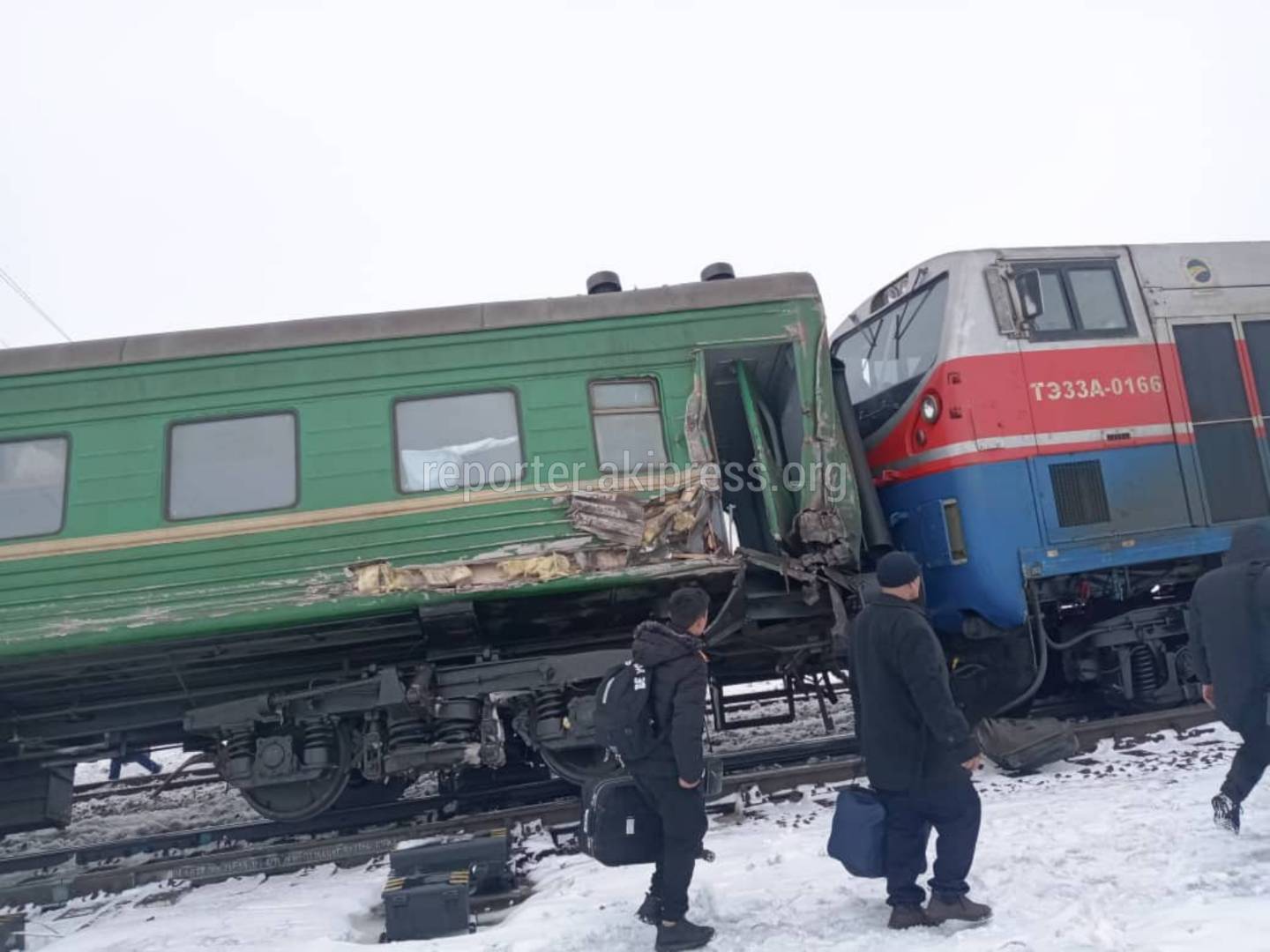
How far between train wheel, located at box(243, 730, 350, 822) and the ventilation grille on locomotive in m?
5.67

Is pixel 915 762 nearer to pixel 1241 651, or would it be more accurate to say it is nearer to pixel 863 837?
pixel 863 837

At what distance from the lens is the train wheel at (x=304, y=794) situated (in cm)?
678

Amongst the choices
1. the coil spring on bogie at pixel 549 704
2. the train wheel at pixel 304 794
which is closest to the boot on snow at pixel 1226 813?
the coil spring on bogie at pixel 549 704

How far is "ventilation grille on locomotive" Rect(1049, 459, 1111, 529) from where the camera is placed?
691cm


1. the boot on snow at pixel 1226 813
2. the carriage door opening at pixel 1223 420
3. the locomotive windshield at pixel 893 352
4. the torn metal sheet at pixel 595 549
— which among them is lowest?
the boot on snow at pixel 1226 813

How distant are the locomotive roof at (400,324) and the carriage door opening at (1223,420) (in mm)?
3190

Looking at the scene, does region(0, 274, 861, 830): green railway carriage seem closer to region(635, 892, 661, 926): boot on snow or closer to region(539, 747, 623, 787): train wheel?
region(539, 747, 623, 787): train wheel

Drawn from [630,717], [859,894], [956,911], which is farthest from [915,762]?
[630,717]

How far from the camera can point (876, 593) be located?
13.8 feet

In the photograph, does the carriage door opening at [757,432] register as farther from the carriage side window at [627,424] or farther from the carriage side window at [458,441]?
the carriage side window at [458,441]

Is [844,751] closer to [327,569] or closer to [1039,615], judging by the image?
[1039,615]

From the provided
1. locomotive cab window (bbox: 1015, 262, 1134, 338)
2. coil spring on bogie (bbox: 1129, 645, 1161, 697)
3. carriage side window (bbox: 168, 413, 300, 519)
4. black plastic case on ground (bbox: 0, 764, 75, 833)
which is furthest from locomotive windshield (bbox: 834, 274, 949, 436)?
black plastic case on ground (bbox: 0, 764, 75, 833)

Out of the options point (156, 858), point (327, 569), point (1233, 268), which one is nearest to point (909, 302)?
point (1233, 268)

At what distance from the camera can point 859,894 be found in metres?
4.47
